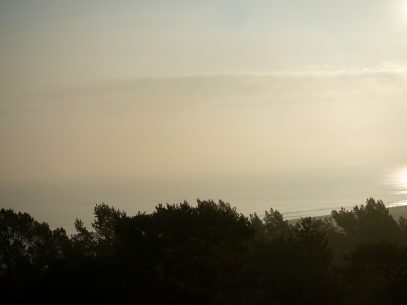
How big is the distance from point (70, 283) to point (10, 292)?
6533mm

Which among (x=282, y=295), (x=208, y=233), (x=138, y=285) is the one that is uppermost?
(x=208, y=233)

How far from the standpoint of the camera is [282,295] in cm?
3016

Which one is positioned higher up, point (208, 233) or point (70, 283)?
point (208, 233)

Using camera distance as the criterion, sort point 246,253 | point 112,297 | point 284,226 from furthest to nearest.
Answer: point 284,226 < point 246,253 < point 112,297

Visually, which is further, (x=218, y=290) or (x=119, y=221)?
(x=119, y=221)

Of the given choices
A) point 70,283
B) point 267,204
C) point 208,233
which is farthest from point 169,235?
point 267,204

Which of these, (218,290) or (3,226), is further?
(3,226)

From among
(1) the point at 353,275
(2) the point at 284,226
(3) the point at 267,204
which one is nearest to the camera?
(1) the point at 353,275

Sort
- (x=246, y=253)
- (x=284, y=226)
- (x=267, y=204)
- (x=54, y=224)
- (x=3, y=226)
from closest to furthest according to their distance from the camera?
1. (x=246, y=253)
2. (x=3, y=226)
3. (x=284, y=226)
4. (x=54, y=224)
5. (x=267, y=204)

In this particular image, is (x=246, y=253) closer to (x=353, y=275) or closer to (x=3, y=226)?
(x=353, y=275)

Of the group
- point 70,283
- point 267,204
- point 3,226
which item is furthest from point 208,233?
point 267,204

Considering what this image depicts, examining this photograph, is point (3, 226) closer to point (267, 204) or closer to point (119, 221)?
point (119, 221)

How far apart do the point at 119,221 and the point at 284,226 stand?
109 ft

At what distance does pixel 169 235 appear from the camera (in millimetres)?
32375
